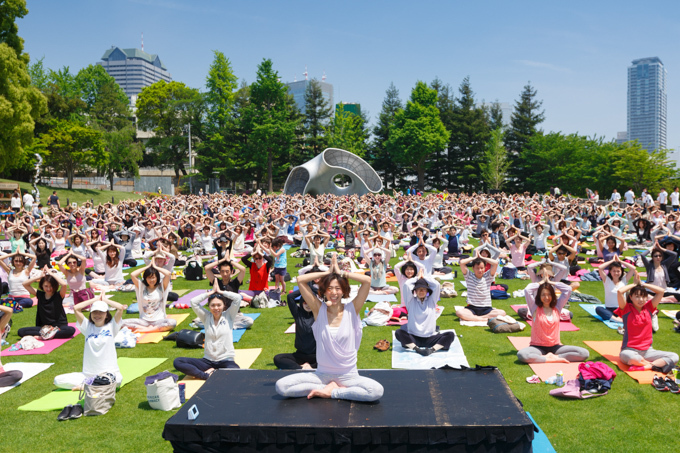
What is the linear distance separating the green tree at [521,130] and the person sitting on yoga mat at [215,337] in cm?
5254

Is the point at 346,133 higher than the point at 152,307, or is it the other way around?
the point at 346,133

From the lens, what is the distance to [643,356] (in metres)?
7.02

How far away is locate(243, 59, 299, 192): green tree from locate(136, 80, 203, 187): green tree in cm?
785

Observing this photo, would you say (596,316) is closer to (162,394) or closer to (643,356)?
(643,356)

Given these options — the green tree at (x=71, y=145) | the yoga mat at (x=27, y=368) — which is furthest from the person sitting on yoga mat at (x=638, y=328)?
the green tree at (x=71, y=145)

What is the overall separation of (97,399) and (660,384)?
668cm

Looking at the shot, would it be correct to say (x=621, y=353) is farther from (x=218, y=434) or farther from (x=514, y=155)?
(x=514, y=155)

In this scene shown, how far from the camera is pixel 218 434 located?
15.3 ft

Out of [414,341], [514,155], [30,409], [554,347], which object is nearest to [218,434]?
[30,409]

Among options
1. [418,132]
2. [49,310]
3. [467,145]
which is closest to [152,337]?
[49,310]

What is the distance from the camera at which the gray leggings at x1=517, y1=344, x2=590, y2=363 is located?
723cm

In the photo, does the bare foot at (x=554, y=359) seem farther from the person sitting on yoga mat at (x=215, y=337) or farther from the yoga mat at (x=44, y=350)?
the yoga mat at (x=44, y=350)

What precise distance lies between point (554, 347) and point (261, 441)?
472 cm

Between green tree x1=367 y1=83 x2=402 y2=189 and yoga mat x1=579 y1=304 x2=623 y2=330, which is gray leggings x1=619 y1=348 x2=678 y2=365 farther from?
green tree x1=367 y1=83 x2=402 y2=189
